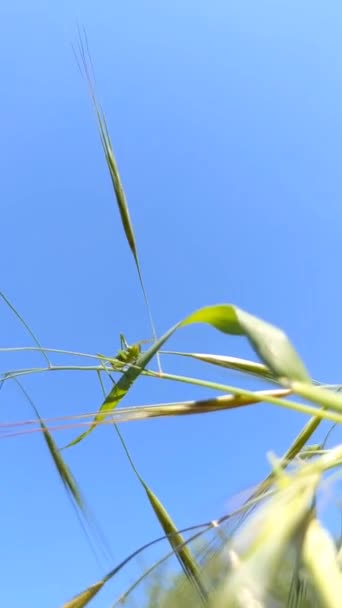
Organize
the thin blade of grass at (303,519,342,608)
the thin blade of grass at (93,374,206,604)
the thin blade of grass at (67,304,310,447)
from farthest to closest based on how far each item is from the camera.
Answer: the thin blade of grass at (93,374,206,604)
the thin blade of grass at (67,304,310,447)
the thin blade of grass at (303,519,342,608)

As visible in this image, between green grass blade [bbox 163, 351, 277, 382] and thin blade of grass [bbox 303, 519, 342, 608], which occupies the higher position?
green grass blade [bbox 163, 351, 277, 382]

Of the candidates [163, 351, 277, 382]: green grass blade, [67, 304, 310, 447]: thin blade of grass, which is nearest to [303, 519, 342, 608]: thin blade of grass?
[67, 304, 310, 447]: thin blade of grass

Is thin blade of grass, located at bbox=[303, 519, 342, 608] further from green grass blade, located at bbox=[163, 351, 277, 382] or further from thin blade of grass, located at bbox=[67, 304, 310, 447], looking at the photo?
green grass blade, located at bbox=[163, 351, 277, 382]

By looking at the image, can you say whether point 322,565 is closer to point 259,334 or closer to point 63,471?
point 259,334

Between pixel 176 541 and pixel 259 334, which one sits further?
pixel 176 541

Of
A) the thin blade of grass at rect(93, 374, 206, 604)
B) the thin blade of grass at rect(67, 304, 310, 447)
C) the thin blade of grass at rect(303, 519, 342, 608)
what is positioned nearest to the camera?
the thin blade of grass at rect(303, 519, 342, 608)

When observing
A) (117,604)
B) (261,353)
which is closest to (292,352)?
(261,353)

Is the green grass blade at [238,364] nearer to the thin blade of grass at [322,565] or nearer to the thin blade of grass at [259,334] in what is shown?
the thin blade of grass at [259,334]

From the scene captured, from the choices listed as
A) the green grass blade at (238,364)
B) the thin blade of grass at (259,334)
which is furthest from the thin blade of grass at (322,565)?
the green grass blade at (238,364)

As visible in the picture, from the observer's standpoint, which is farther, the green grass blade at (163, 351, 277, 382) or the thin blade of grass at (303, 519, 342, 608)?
the green grass blade at (163, 351, 277, 382)

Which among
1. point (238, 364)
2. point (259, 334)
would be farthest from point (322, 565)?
point (238, 364)

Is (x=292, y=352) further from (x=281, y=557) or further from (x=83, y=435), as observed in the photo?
(x=83, y=435)
